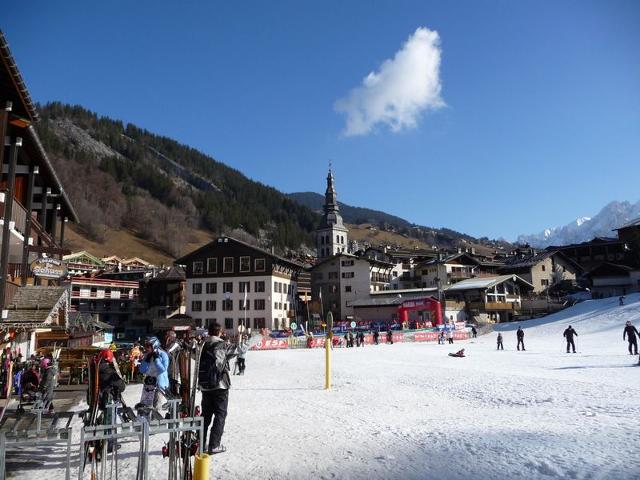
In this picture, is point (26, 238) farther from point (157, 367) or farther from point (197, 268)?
point (197, 268)

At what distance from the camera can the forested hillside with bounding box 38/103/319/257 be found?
152250mm

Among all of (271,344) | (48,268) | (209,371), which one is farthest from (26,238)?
(271,344)

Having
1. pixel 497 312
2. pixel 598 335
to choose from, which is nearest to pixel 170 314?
pixel 497 312

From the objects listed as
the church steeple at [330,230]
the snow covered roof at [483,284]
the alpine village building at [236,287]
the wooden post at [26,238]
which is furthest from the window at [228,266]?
the church steeple at [330,230]

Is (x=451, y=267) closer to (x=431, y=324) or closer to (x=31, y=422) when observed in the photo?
(x=431, y=324)

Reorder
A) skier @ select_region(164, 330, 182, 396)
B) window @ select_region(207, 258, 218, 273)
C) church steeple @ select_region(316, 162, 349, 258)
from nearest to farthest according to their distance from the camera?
skier @ select_region(164, 330, 182, 396), window @ select_region(207, 258, 218, 273), church steeple @ select_region(316, 162, 349, 258)

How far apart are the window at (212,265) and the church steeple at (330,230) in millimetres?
66686

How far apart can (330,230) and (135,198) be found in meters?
76.7

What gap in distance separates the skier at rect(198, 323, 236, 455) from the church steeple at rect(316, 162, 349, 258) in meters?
122

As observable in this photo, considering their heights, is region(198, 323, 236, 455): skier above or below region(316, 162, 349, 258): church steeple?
below

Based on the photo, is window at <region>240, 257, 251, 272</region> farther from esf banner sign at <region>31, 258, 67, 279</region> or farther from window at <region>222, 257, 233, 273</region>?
esf banner sign at <region>31, 258, 67, 279</region>

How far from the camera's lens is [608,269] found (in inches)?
2530

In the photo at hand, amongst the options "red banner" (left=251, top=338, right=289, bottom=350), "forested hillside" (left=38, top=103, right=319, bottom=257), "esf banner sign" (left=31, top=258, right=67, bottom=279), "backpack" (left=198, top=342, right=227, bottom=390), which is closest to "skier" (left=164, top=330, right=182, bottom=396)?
"backpack" (left=198, top=342, right=227, bottom=390)

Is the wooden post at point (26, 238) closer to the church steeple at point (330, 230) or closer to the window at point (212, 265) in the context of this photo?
the window at point (212, 265)
